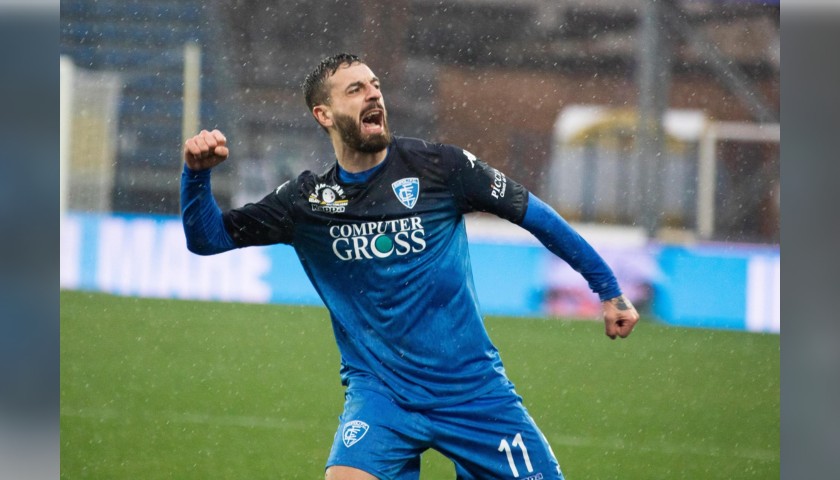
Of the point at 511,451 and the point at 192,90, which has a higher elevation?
the point at 192,90

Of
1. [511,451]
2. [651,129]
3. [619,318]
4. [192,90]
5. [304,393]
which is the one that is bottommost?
[304,393]

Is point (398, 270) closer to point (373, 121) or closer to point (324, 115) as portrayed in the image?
point (373, 121)

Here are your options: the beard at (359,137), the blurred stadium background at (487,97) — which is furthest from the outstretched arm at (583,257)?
the blurred stadium background at (487,97)

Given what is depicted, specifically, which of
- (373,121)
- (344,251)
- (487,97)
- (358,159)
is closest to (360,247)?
(344,251)

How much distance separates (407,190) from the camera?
3.15 meters

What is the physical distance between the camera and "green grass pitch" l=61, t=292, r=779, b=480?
4.84 meters

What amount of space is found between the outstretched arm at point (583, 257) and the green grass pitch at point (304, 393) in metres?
1.75

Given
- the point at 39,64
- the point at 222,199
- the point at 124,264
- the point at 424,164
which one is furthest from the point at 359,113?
the point at 222,199

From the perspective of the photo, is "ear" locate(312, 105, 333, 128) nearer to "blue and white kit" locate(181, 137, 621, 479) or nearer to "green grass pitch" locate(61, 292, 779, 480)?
"blue and white kit" locate(181, 137, 621, 479)

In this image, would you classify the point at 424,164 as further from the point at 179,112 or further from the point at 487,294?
the point at 179,112

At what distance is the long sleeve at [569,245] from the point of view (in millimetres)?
3098

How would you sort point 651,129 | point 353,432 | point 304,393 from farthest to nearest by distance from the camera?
1. point 651,129
2. point 304,393
3. point 353,432

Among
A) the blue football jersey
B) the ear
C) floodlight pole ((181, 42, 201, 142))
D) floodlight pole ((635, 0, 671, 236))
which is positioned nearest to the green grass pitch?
the blue football jersey

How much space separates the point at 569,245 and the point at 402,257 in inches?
19.8
